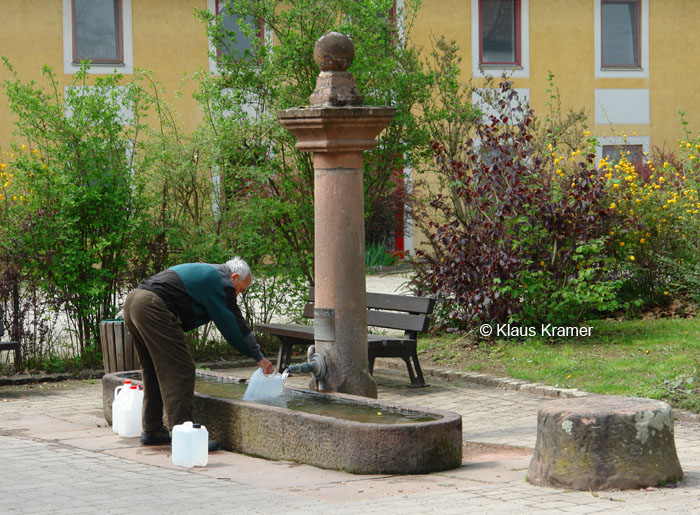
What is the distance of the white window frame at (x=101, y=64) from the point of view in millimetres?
21359

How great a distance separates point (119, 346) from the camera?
35.0 feet

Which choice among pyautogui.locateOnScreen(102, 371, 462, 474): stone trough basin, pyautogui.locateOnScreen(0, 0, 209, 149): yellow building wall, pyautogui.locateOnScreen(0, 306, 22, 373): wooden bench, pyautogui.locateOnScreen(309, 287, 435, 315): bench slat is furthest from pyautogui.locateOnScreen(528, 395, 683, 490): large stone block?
pyautogui.locateOnScreen(0, 0, 209, 149): yellow building wall

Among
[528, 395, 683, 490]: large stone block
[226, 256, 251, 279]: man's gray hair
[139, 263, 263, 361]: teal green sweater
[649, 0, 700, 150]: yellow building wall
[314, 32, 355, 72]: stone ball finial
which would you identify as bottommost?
[528, 395, 683, 490]: large stone block

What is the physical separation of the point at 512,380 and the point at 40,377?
4.82 metres

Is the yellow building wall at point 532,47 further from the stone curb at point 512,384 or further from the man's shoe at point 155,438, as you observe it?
the man's shoe at point 155,438

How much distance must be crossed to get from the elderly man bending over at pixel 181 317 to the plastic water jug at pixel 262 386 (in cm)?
20

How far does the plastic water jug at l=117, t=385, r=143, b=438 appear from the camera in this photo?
849 cm

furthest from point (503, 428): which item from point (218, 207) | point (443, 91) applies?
point (443, 91)

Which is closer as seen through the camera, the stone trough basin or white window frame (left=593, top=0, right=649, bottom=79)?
the stone trough basin

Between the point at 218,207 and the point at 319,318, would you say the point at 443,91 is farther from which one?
the point at 319,318

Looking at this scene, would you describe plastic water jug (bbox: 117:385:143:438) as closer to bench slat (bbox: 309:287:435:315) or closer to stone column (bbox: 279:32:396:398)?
stone column (bbox: 279:32:396:398)

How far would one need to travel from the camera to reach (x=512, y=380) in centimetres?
1094

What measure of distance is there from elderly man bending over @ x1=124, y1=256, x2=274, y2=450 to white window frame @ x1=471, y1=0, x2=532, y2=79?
Result: 54.0 feet

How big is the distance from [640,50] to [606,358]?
572 inches
